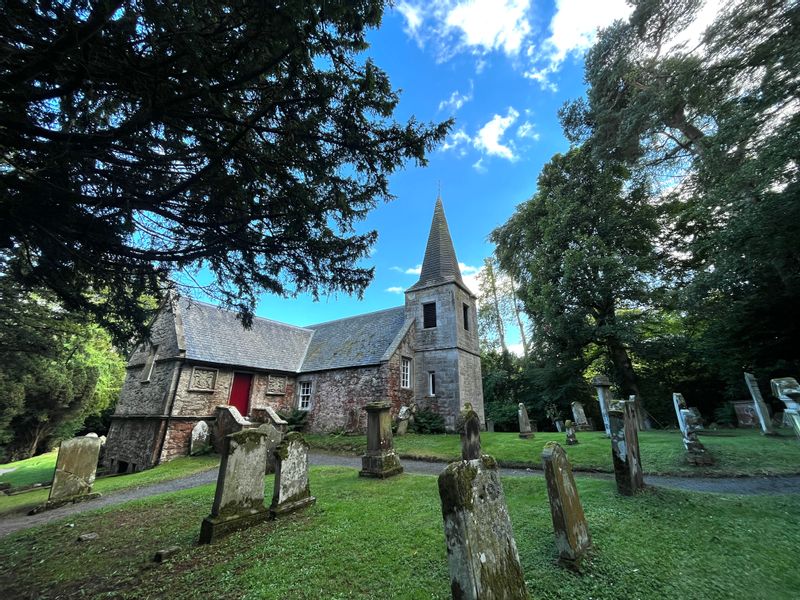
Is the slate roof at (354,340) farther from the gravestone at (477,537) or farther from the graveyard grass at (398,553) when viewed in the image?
the gravestone at (477,537)

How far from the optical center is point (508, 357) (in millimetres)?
25469

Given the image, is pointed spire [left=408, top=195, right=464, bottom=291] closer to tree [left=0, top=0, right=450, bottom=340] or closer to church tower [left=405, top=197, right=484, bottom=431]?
church tower [left=405, top=197, right=484, bottom=431]

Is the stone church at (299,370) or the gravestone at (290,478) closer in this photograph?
the gravestone at (290,478)

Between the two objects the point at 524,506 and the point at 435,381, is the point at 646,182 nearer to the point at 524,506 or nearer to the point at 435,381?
the point at 435,381

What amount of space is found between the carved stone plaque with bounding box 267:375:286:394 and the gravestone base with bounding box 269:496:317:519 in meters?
13.4

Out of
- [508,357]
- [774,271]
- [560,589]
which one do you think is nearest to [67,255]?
[560,589]

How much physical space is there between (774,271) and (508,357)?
1537 cm

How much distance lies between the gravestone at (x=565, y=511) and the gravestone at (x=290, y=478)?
13.6 ft

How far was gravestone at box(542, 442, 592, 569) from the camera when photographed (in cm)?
333

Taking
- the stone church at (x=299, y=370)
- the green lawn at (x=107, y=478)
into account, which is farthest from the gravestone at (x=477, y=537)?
the stone church at (x=299, y=370)

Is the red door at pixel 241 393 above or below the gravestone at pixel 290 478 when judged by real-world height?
above

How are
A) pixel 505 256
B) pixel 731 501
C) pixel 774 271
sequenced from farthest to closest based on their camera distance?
pixel 505 256 → pixel 774 271 → pixel 731 501

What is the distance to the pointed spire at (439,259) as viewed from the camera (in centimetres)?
1917

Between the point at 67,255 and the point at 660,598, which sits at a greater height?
the point at 67,255
